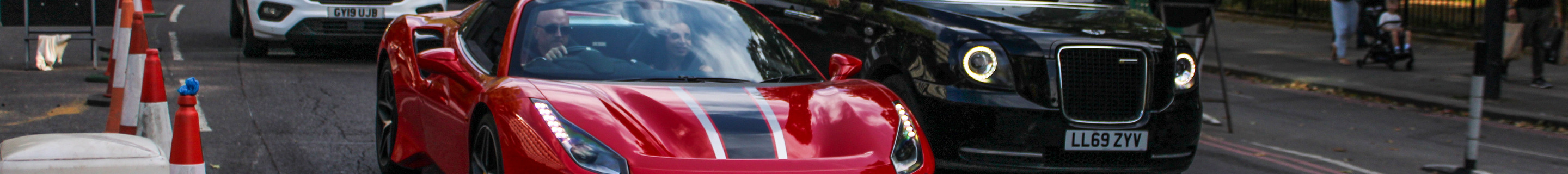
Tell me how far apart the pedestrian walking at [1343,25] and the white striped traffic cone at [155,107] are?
11.2 m

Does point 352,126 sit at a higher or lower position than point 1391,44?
higher

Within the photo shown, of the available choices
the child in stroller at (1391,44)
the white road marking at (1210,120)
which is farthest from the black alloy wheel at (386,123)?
the child in stroller at (1391,44)

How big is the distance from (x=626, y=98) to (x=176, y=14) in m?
17.2

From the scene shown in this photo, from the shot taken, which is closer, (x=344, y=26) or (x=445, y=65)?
(x=445, y=65)

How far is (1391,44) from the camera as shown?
501 inches

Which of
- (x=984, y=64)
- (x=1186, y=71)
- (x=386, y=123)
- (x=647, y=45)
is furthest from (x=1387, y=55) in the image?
(x=386, y=123)

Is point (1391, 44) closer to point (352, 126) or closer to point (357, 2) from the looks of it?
→ point (357, 2)

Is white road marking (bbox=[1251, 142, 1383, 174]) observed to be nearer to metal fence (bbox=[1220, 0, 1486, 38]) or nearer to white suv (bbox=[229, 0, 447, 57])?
white suv (bbox=[229, 0, 447, 57])

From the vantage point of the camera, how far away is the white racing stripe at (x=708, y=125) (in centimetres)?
388

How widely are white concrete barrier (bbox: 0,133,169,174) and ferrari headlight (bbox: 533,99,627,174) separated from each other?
0.98m

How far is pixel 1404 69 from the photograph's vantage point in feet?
41.8

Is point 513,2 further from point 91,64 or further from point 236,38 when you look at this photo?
point 236,38

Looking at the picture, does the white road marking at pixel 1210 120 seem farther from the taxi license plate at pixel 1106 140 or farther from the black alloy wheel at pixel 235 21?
the black alloy wheel at pixel 235 21

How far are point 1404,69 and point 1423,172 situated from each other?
6.58 metres
